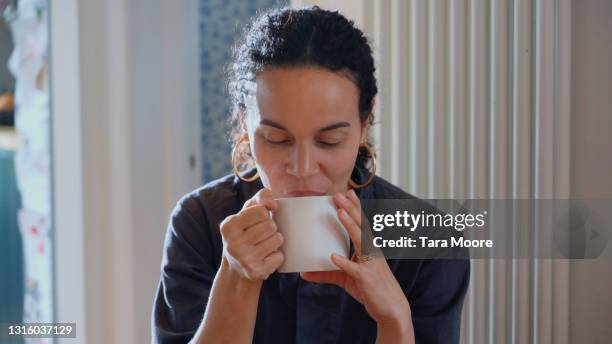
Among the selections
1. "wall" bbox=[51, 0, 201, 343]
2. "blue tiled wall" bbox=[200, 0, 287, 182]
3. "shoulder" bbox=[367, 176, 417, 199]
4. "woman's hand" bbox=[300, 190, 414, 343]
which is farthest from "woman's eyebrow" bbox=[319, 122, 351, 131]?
"blue tiled wall" bbox=[200, 0, 287, 182]

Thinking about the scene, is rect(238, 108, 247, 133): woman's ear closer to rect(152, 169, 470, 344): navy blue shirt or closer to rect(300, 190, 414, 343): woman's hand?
rect(152, 169, 470, 344): navy blue shirt

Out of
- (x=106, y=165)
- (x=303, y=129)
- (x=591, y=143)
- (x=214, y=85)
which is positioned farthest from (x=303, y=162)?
(x=214, y=85)

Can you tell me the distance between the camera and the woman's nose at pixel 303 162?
3.23ft

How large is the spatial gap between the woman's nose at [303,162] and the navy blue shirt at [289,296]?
0.75 ft

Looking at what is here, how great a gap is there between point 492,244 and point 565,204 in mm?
171

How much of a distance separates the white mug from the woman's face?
0.41ft

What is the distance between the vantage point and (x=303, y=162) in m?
0.98

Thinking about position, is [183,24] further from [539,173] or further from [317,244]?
[317,244]

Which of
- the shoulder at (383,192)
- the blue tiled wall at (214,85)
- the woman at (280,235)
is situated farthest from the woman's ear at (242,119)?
the blue tiled wall at (214,85)

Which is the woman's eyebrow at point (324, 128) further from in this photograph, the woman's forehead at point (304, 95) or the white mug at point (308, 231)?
the white mug at point (308, 231)

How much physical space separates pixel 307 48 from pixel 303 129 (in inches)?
5.4

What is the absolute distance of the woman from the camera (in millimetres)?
933

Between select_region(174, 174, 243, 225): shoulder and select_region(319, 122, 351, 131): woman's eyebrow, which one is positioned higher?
select_region(319, 122, 351, 131): woman's eyebrow

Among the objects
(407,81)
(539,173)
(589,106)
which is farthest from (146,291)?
(589,106)
